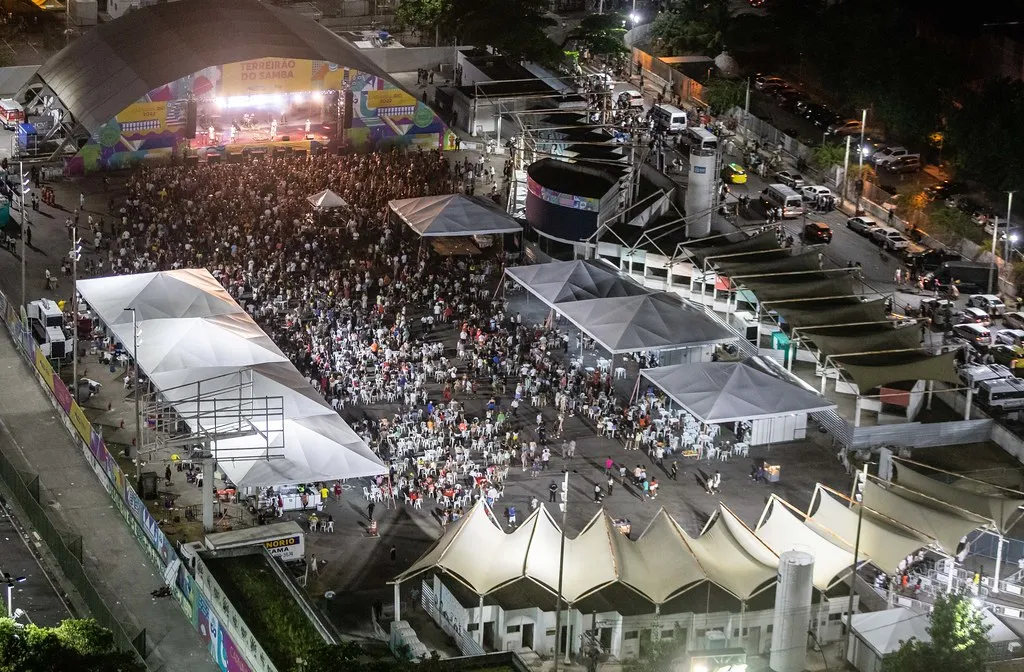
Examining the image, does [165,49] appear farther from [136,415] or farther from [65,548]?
[65,548]

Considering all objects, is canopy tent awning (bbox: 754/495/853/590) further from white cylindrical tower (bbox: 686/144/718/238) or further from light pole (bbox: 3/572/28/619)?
white cylindrical tower (bbox: 686/144/718/238)

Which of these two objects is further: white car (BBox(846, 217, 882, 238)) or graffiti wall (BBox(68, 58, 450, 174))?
graffiti wall (BBox(68, 58, 450, 174))

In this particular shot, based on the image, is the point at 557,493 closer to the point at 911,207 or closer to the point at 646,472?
the point at 646,472

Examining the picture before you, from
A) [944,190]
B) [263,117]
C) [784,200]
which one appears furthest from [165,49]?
[944,190]

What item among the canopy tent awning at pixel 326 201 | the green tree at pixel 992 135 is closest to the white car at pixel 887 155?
the green tree at pixel 992 135

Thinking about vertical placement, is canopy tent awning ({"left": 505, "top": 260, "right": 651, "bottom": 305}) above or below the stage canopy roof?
below

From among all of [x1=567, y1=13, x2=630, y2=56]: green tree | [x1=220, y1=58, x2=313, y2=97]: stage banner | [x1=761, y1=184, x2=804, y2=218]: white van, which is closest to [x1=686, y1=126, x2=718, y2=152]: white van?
[x1=761, y1=184, x2=804, y2=218]: white van

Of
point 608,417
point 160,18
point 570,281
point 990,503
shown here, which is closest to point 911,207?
point 570,281
